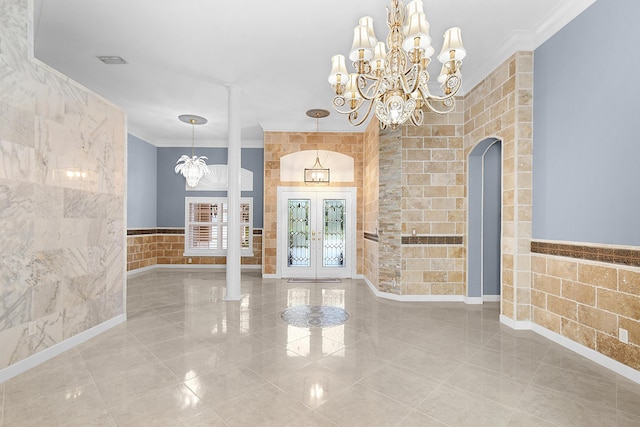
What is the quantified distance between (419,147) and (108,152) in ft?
14.1

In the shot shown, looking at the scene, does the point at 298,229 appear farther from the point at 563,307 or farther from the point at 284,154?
the point at 563,307

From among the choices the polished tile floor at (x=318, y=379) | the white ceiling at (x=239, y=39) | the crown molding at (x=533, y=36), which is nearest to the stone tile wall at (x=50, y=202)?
the polished tile floor at (x=318, y=379)

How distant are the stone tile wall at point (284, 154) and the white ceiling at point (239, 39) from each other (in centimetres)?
135

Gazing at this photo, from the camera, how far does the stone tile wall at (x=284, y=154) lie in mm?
6926

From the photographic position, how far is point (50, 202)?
9.43 ft

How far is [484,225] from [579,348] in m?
2.24

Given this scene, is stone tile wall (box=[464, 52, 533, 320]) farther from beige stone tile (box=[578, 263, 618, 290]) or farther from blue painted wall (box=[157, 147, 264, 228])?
blue painted wall (box=[157, 147, 264, 228])

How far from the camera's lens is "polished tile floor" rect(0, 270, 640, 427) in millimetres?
2029

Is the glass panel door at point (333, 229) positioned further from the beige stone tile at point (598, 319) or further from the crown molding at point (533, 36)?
the beige stone tile at point (598, 319)

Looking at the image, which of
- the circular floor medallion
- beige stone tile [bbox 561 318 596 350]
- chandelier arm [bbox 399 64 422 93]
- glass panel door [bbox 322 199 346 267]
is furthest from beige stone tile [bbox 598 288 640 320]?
glass panel door [bbox 322 199 346 267]

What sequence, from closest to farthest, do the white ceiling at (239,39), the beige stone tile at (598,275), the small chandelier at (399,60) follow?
the small chandelier at (399,60)
the beige stone tile at (598,275)
the white ceiling at (239,39)

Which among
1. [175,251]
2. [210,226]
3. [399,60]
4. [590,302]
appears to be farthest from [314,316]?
[175,251]

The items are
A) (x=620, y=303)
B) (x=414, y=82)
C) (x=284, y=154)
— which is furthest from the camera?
(x=284, y=154)

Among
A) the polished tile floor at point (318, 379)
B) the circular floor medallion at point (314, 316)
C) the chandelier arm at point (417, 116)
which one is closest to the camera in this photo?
the polished tile floor at point (318, 379)
